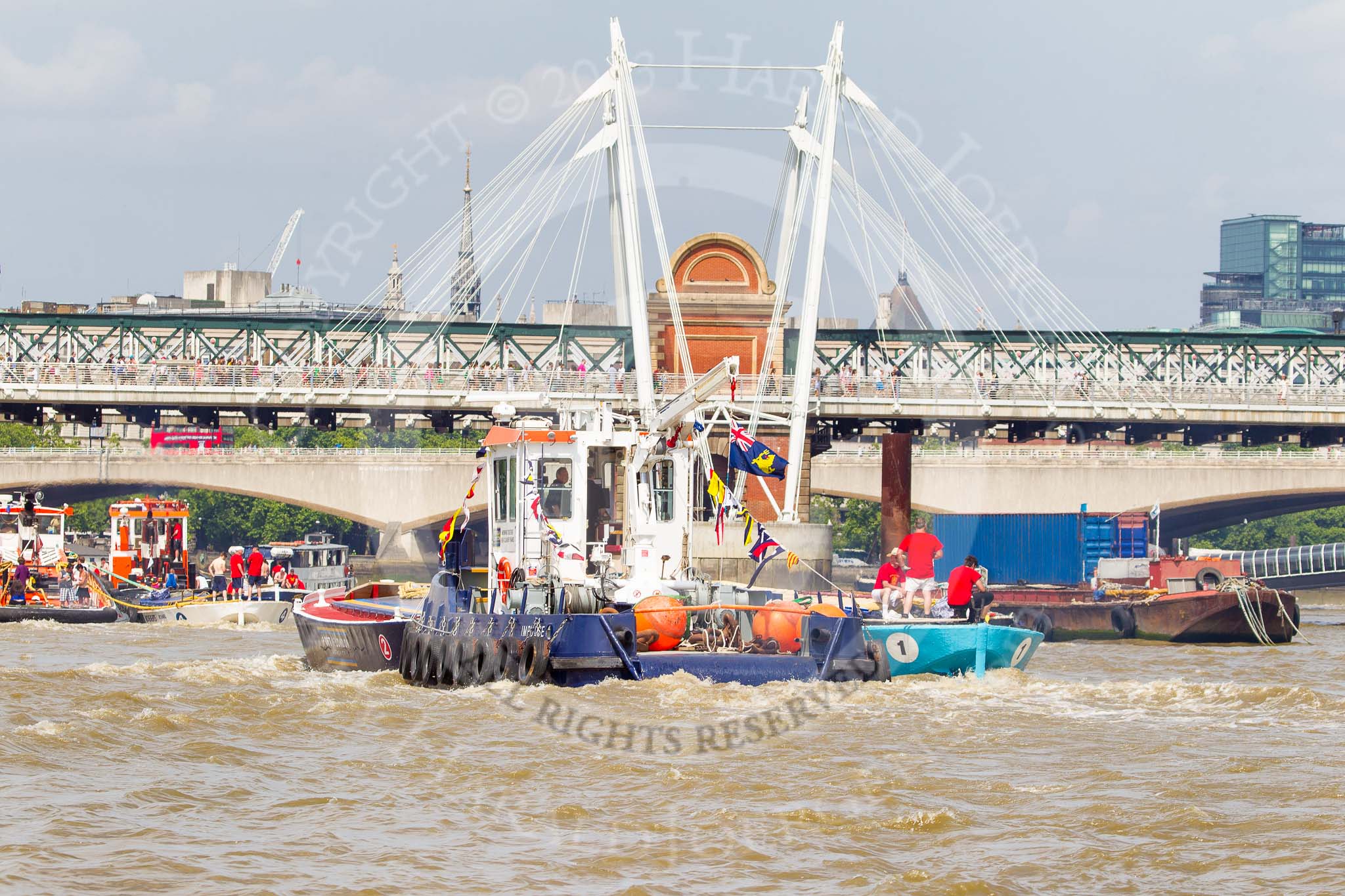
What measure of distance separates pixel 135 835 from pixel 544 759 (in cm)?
638

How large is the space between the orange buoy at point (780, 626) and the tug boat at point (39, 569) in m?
27.4

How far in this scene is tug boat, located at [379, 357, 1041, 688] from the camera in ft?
93.0

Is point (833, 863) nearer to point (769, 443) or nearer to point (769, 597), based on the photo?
point (769, 597)

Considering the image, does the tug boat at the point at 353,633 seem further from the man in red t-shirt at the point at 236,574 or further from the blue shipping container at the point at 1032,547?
the blue shipping container at the point at 1032,547

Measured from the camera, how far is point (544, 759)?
2348 cm

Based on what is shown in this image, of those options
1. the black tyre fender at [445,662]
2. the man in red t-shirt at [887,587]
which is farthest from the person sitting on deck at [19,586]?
the man in red t-shirt at [887,587]

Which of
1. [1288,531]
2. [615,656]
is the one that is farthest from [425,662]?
[1288,531]

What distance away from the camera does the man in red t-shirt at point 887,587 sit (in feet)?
109

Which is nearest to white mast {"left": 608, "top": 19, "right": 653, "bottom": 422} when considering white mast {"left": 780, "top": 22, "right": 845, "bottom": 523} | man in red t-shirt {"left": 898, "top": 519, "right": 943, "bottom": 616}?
white mast {"left": 780, "top": 22, "right": 845, "bottom": 523}

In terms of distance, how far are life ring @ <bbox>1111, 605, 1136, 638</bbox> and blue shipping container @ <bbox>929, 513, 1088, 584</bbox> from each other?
1462cm

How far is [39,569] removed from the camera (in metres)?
54.6

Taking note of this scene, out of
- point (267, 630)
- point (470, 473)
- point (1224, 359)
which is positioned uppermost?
point (1224, 359)

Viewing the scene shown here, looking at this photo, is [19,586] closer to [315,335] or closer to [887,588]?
[887,588]

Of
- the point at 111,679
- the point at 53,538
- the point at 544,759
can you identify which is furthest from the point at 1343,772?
the point at 53,538
